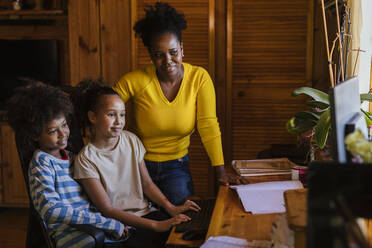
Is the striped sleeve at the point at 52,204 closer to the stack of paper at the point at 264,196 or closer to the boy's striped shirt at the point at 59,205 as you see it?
the boy's striped shirt at the point at 59,205

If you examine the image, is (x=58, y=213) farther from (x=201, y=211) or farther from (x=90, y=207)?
(x=201, y=211)

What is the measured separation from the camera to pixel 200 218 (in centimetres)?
143

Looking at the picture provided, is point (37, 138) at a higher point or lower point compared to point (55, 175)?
higher

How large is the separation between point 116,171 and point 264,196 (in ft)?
2.07

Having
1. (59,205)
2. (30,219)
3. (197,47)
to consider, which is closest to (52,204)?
(59,205)

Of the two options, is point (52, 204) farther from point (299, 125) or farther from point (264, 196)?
point (299, 125)

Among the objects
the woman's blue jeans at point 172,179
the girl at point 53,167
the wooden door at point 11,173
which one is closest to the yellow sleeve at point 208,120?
the woman's blue jeans at point 172,179

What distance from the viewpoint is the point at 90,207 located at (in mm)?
1669

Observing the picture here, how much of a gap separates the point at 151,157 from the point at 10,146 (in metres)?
1.61

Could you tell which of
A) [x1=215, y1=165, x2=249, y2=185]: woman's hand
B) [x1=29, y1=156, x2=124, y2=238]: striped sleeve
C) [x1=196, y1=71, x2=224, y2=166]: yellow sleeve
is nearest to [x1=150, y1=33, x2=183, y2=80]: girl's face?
[x1=196, y1=71, x2=224, y2=166]: yellow sleeve

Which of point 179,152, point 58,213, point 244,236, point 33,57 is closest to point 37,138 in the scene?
point 58,213

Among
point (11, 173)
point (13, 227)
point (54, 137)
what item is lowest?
point (13, 227)

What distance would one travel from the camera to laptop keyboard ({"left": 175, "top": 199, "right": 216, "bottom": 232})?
133 centimetres

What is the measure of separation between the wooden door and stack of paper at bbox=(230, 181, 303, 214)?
6.99 feet
